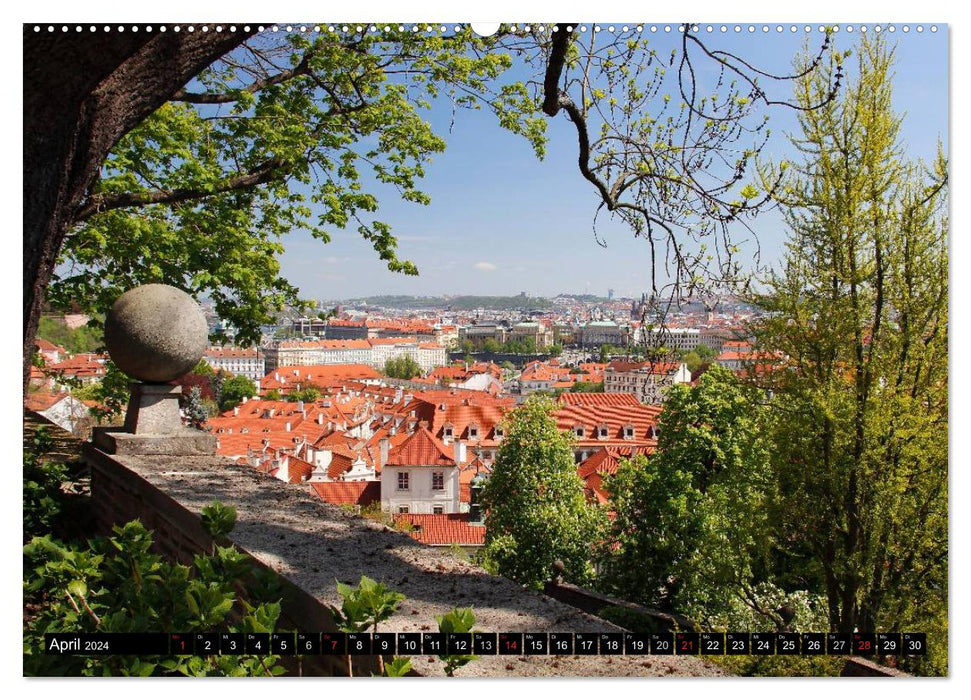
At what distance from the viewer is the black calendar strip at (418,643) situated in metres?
2.11

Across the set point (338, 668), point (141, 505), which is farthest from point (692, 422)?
point (338, 668)

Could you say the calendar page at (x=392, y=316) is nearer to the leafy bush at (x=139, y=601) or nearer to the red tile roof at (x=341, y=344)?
the leafy bush at (x=139, y=601)

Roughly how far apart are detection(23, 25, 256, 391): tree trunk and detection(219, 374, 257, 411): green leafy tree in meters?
9.91

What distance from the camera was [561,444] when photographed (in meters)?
14.6

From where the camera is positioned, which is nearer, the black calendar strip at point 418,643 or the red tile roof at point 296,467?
the black calendar strip at point 418,643

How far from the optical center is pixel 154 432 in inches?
180

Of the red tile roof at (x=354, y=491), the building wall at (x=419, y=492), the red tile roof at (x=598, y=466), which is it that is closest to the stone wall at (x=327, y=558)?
the red tile roof at (x=354, y=491)

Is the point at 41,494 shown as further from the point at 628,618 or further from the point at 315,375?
the point at 315,375

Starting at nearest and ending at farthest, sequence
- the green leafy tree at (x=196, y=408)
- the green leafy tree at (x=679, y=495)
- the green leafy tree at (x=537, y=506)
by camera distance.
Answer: the green leafy tree at (x=196, y=408), the green leafy tree at (x=679, y=495), the green leafy tree at (x=537, y=506)

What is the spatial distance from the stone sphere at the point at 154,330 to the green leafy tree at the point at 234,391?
746cm

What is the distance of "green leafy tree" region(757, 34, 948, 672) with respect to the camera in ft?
12.5

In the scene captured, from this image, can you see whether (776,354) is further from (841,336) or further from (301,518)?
(301,518)

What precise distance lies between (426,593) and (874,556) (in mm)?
2917

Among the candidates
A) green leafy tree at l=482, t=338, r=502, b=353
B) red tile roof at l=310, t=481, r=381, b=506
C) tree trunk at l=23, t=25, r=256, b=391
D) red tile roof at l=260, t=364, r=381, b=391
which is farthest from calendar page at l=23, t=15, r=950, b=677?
green leafy tree at l=482, t=338, r=502, b=353
